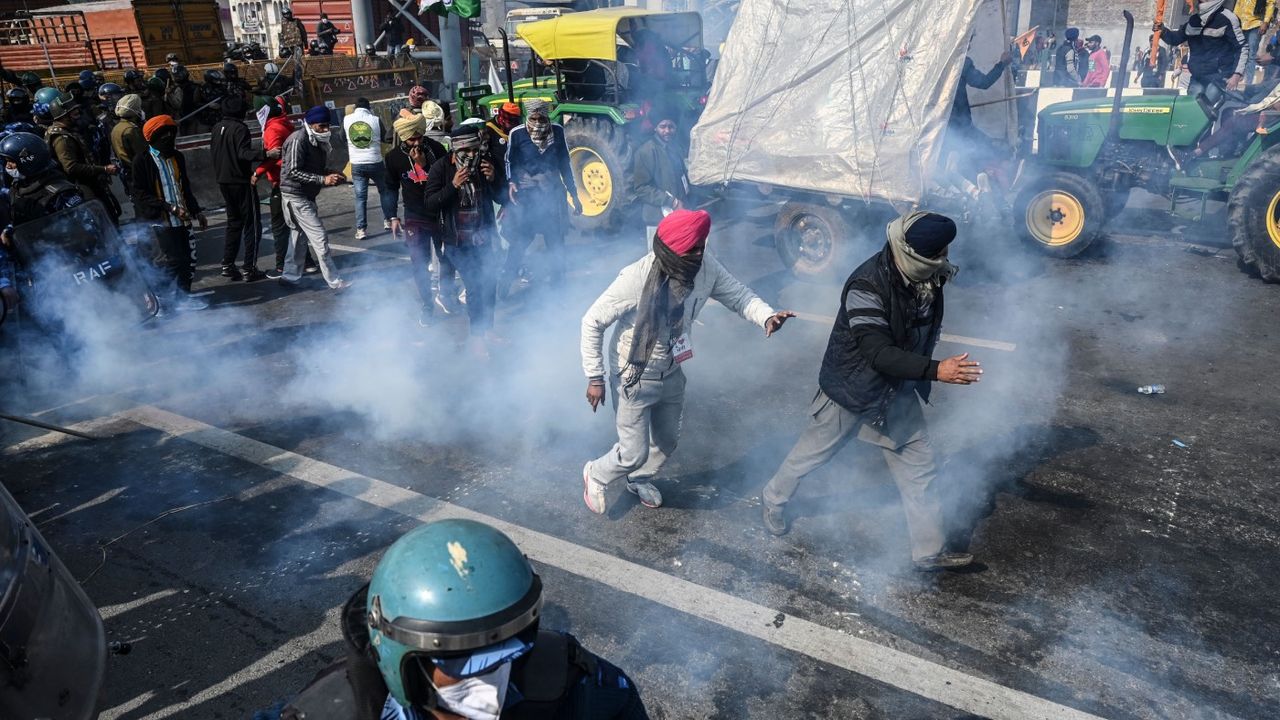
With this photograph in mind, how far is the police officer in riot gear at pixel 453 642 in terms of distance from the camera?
1.56 meters

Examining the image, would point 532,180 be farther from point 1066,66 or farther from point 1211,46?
point 1066,66

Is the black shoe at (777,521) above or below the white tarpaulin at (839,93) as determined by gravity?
below

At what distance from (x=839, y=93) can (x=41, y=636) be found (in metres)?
7.53

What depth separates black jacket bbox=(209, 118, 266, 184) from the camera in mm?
8555

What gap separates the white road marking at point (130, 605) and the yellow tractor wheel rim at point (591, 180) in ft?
24.9

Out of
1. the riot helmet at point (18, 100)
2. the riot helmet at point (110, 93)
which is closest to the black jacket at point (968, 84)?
the riot helmet at point (18, 100)

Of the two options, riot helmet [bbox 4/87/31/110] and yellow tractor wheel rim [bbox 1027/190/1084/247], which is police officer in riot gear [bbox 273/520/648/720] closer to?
yellow tractor wheel rim [bbox 1027/190/1084/247]

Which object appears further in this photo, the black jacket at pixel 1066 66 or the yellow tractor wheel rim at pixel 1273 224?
the black jacket at pixel 1066 66

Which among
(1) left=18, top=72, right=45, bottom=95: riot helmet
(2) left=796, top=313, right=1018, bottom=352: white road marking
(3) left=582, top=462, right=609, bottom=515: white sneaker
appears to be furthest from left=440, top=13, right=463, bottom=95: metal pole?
(3) left=582, top=462, right=609, bottom=515: white sneaker

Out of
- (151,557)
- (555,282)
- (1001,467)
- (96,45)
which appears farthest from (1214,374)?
(96,45)

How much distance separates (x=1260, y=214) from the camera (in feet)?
26.1

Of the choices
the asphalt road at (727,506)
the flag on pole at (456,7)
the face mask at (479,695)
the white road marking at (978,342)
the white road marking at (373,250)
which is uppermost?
the flag on pole at (456,7)

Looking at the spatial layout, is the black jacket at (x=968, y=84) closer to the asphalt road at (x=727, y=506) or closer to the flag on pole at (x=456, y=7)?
the asphalt road at (x=727, y=506)

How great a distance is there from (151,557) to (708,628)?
2830 mm
